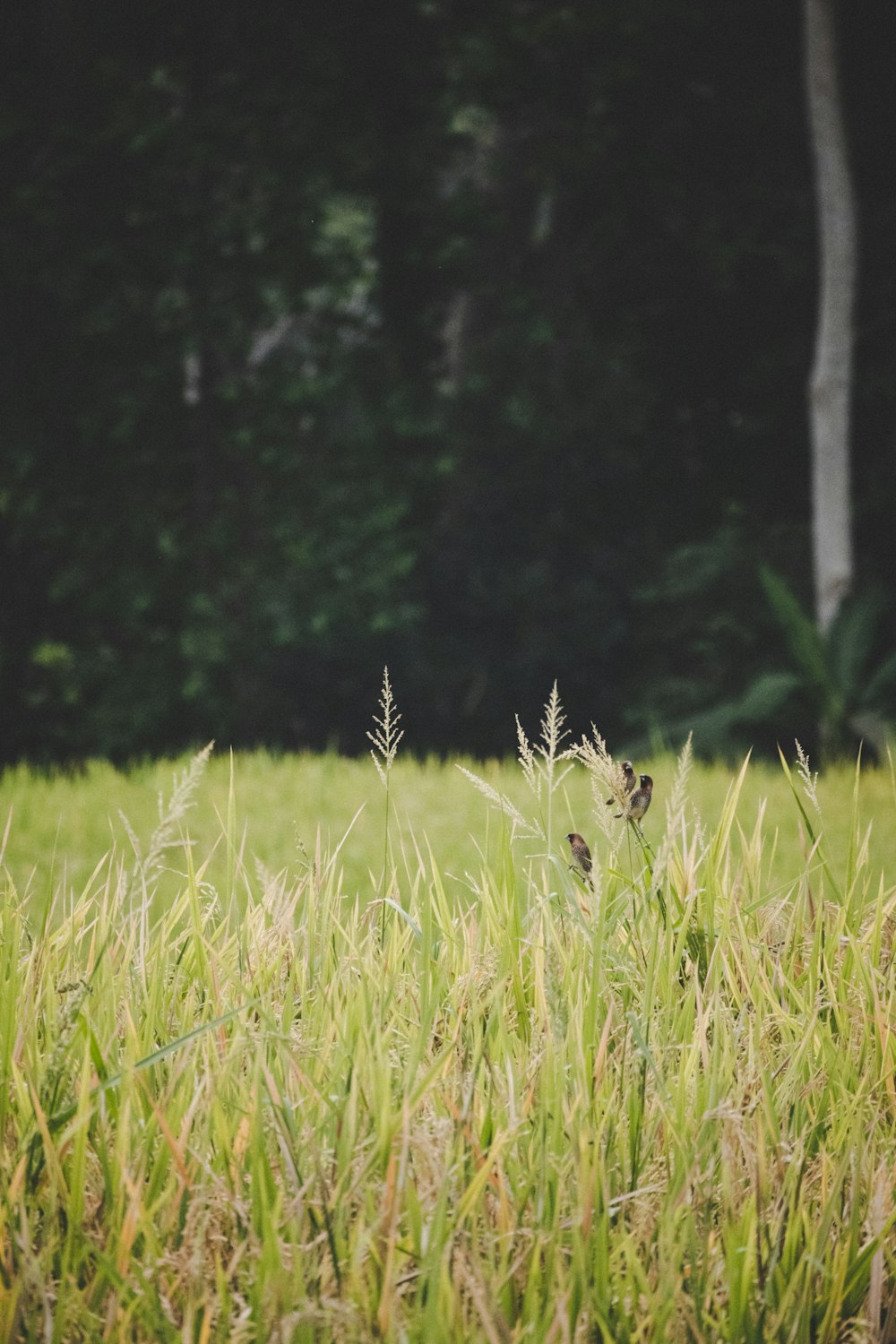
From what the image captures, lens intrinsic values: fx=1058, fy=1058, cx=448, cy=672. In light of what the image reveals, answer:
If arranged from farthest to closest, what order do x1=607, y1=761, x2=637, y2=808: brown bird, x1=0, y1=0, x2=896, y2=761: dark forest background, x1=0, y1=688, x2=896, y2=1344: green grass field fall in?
x1=0, y1=0, x2=896, y2=761: dark forest background
x1=607, y1=761, x2=637, y2=808: brown bird
x1=0, y1=688, x2=896, y2=1344: green grass field

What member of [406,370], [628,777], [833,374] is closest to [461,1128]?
[628,777]

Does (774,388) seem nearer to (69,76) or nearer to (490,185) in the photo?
(490,185)

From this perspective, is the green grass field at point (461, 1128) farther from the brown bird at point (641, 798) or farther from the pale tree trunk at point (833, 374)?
the pale tree trunk at point (833, 374)

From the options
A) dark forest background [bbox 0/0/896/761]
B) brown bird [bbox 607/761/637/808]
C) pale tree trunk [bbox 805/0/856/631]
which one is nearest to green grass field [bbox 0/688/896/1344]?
brown bird [bbox 607/761/637/808]

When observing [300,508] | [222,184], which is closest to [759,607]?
[300,508]

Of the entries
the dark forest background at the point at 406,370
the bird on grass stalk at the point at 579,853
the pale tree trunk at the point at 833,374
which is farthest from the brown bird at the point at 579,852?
the dark forest background at the point at 406,370

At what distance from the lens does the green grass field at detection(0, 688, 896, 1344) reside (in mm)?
1127

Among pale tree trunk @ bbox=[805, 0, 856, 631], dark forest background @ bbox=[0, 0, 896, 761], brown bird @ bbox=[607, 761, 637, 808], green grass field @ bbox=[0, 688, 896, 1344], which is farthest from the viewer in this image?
dark forest background @ bbox=[0, 0, 896, 761]

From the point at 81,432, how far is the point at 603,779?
828 cm

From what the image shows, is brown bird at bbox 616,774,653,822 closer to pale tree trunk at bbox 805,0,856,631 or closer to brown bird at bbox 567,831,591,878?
brown bird at bbox 567,831,591,878

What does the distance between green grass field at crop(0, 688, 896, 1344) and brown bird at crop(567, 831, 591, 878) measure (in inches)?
2.1

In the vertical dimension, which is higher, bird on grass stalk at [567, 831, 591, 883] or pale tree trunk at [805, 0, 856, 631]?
pale tree trunk at [805, 0, 856, 631]

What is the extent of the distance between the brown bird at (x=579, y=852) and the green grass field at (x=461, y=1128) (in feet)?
0.18

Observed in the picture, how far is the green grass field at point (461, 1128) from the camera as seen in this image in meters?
1.13
